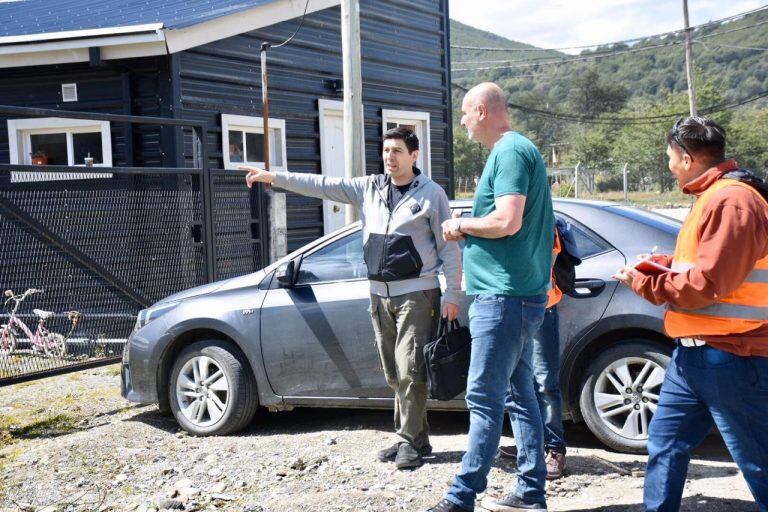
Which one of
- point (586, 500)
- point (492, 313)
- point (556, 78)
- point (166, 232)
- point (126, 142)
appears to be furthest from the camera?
point (556, 78)

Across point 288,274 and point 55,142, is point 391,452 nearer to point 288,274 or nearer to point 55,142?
point 288,274

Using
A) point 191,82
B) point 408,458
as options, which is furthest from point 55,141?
point 408,458

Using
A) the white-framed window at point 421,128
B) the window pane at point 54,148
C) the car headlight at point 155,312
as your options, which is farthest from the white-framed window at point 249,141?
the car headlight at point 155,312

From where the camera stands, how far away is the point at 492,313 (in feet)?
13.9

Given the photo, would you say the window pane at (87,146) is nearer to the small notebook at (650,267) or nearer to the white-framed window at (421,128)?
the white-framed window at (421,128)

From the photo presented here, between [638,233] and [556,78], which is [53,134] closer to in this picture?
[638,233]

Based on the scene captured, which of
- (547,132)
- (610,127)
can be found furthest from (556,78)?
(610,127)

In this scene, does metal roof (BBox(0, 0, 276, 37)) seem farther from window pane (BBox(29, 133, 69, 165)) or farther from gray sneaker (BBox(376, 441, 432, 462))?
gray sneaker (BBox(376, 441, 432, 462))

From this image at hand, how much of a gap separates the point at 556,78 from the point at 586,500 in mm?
147124

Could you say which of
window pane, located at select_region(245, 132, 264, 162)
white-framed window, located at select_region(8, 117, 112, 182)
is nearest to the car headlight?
white-framed window, located at select_region(8, 117, 112, 182)

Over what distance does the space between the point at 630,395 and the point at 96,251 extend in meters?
4.62

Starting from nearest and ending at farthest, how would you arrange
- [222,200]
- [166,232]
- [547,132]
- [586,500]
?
1. [586,500]
2. [166,232]
3. [222,200]
4. [547,132]

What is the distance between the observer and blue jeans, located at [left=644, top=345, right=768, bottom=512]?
3453 millimetres

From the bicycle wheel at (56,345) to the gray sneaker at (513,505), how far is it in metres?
4.37
